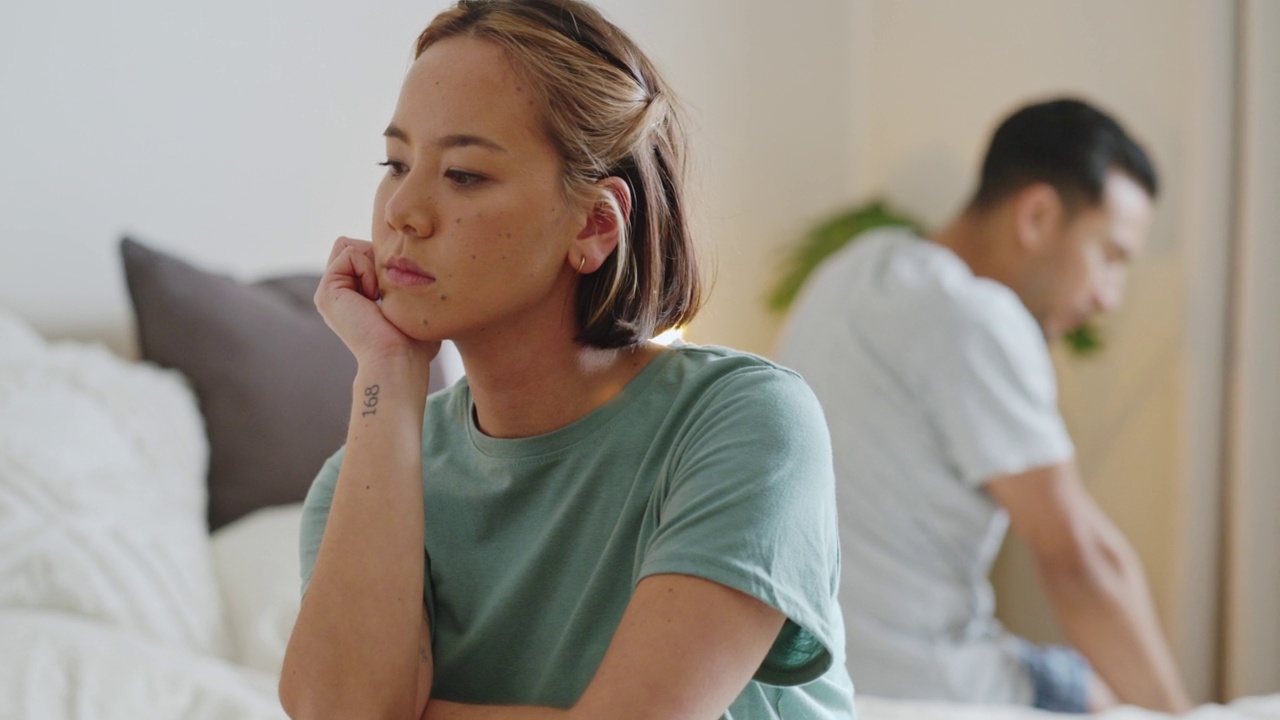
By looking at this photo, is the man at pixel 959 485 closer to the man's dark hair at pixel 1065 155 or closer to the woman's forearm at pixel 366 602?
the man's dark hair at pixel 1065 155

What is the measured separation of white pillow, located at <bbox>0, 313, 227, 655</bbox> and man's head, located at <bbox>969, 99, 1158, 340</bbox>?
1399mm

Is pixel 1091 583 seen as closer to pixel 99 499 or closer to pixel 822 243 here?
pixel 822 243

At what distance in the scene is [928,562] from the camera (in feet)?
6.49

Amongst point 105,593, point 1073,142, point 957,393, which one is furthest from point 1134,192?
point 105,593

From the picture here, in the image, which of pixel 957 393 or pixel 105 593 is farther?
pixel 957 393

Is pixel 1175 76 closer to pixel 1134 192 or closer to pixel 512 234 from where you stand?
pixel 1134 192

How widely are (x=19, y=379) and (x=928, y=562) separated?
52.6 inches

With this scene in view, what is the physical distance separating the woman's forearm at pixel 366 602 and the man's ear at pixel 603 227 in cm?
20

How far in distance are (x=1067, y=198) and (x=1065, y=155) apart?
0.07 metres

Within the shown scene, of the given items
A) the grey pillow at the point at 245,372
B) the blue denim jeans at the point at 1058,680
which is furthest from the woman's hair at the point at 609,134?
the blue denim jeans at the point at 1058,680

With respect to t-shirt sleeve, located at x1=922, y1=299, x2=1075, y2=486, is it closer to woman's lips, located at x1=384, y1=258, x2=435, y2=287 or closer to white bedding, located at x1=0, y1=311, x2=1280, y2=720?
white bedding, located at x1=0, y1=311, x2=1280, y2=720

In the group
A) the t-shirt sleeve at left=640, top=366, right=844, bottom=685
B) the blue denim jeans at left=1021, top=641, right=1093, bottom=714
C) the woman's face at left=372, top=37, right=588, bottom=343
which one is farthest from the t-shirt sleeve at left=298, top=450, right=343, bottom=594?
the blue denim jeans at left=1021, top=641, right=1093, bottom=714

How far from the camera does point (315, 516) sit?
3.52 ft

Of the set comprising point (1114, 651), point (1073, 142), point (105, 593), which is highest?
point (1073, 142)
